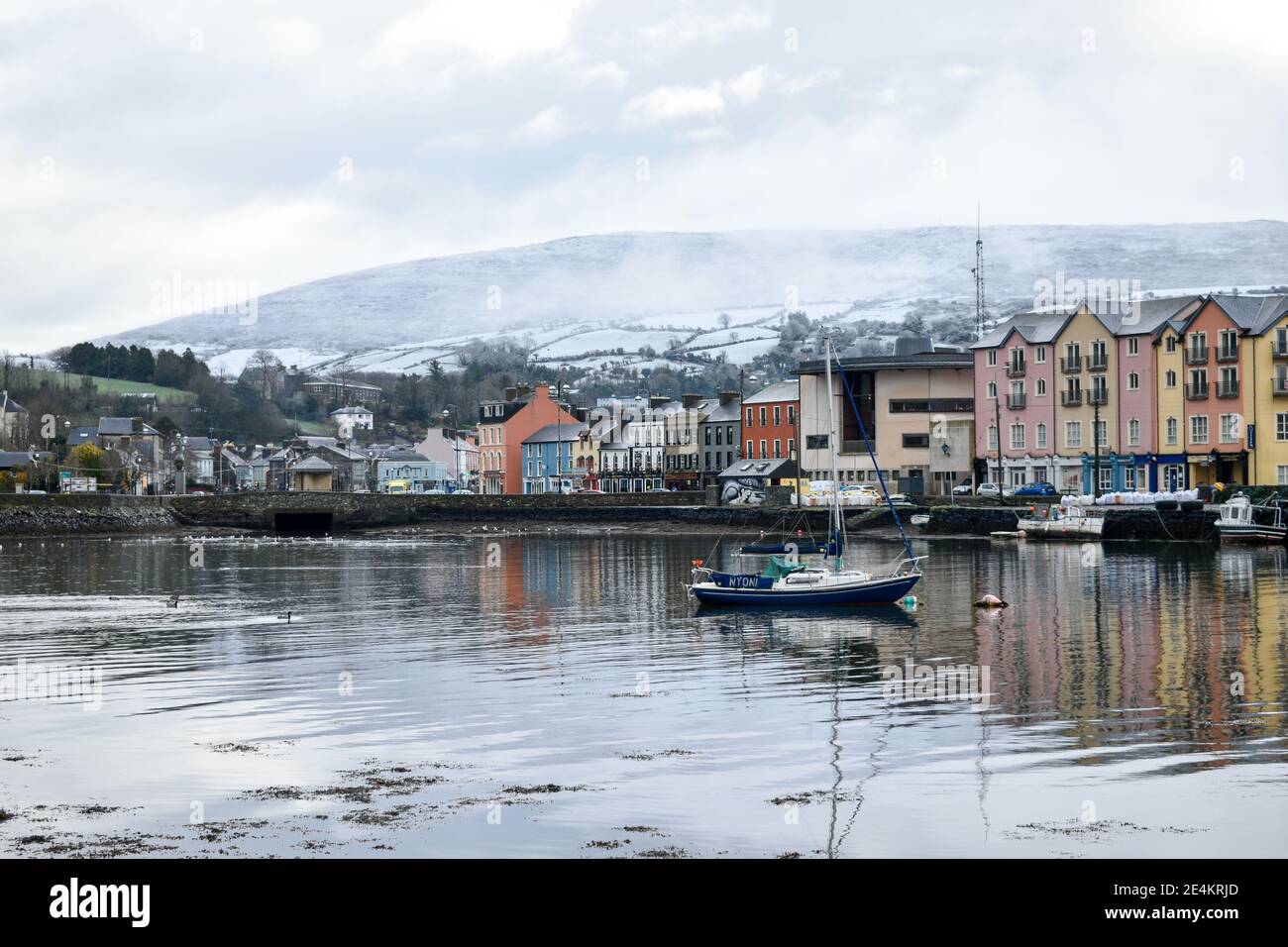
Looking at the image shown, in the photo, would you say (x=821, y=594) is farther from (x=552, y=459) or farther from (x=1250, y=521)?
(x=552, y=459)

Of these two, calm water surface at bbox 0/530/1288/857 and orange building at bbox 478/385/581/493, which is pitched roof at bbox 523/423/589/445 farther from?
calm water surface at bbox 0/530/1288/857

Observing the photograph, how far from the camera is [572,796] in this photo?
2208cm

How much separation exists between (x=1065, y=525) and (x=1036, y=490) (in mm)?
18756

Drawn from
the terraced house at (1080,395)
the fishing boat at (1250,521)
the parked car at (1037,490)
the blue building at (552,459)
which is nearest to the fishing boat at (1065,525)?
the fishing boat at (1250,521)

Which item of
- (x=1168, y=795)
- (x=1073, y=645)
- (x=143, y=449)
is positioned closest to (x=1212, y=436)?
(x=1073, y=645)

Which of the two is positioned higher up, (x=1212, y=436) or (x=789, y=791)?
(x=1212, y=436)

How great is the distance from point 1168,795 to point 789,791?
17.0ft

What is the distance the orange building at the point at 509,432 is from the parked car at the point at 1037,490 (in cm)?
7118

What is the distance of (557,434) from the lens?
580ft

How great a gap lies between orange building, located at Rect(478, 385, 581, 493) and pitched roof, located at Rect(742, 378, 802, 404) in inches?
1194

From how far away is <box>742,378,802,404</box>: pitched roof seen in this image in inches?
5949

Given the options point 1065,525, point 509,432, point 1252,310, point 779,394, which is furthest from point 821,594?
point 509,432

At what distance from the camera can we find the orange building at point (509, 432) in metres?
Answer: 181
